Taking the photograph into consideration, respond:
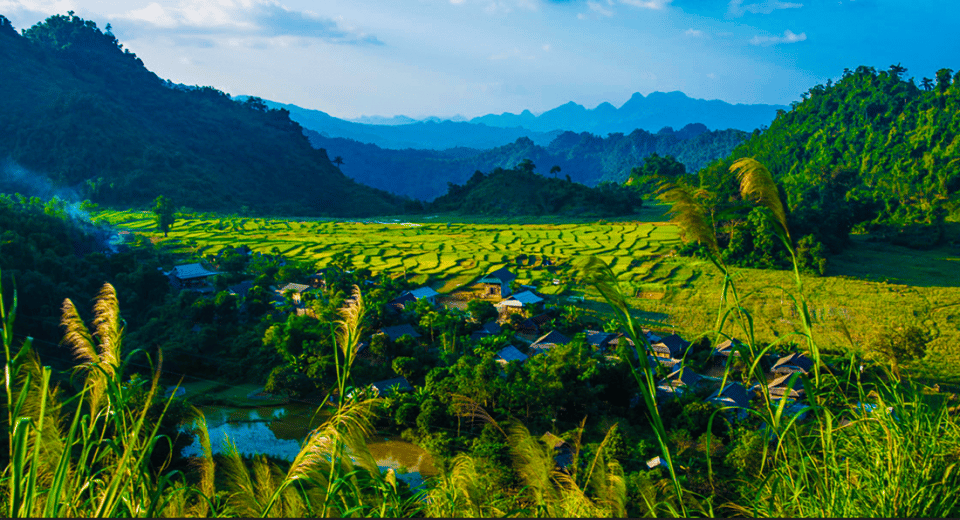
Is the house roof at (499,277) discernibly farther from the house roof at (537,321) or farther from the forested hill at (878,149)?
the forested hill at (878,149)

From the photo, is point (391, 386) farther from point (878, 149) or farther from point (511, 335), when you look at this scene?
point (878, 149)

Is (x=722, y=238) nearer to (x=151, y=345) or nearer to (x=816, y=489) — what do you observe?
(x=151, y=345)

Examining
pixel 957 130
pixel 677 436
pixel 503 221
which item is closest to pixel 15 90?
pixel 503 221

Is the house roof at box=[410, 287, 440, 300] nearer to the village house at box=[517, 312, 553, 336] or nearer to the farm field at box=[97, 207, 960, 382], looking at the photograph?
the farm field at box=[97, 207, 960, 382]

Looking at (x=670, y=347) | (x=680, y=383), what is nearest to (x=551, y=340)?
(x=670, y=347)

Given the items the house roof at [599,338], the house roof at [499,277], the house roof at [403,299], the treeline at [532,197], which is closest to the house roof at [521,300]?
the house roof at [499,277]

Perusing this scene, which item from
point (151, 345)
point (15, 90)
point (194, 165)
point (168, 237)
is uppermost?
point (15, 90)
